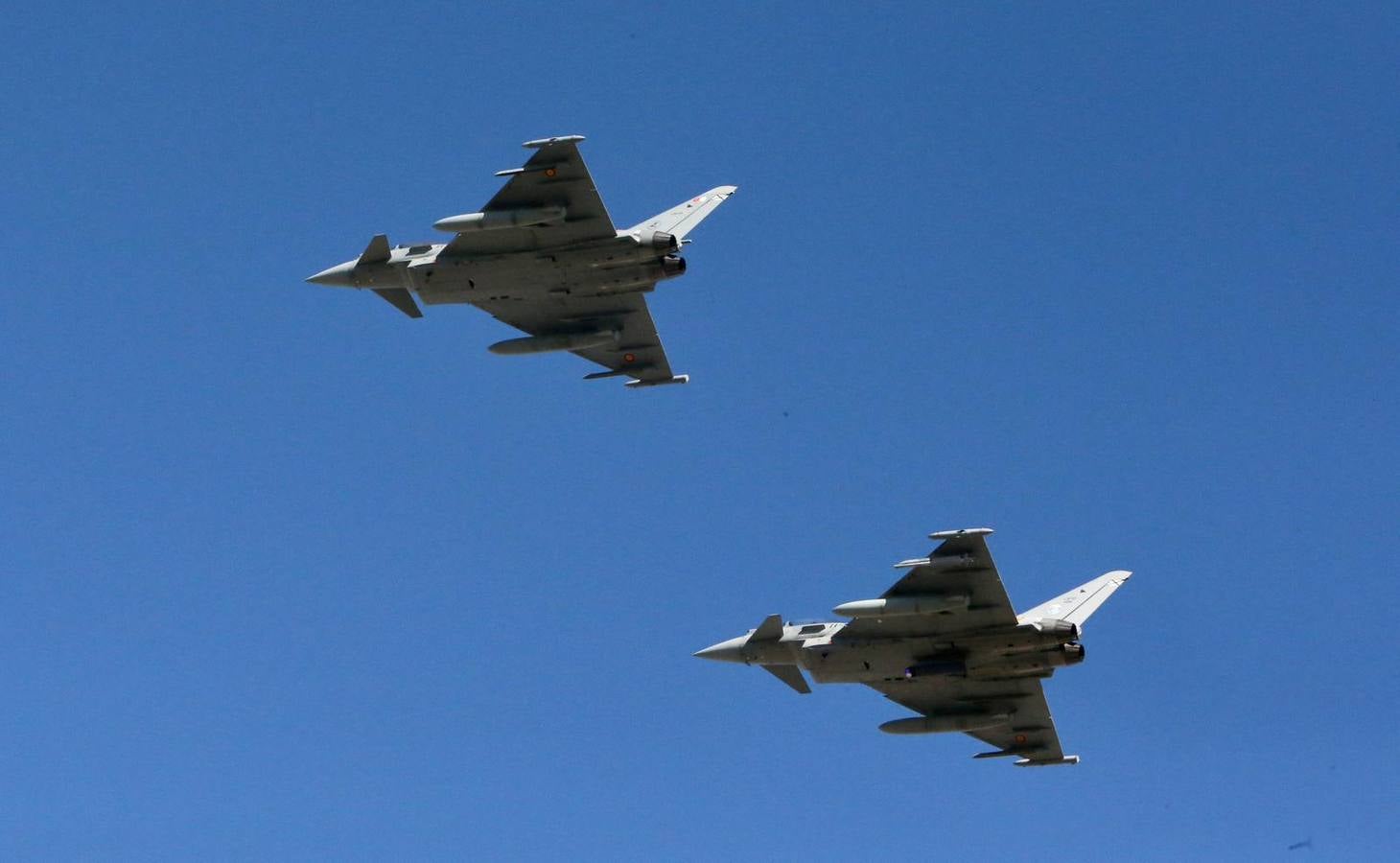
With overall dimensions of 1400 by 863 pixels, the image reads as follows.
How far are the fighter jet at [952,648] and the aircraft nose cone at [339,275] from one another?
1874cm

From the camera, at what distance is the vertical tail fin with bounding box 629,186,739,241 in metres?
78.9

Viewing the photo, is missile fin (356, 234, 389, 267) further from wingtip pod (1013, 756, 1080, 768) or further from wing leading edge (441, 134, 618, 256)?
wingtip pod (1013, 756, 1080, 768)

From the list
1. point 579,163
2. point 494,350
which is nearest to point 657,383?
point 494,350

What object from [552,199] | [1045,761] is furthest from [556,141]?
[1045,761]

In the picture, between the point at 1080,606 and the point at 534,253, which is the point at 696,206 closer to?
the point at 534,253

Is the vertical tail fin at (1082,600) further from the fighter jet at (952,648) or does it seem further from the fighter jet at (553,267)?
the fighter jet at (553,267)

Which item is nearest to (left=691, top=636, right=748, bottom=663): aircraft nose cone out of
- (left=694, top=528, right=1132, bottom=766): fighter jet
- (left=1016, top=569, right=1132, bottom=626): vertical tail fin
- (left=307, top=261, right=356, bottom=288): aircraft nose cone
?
(left=694, top=528, right=1132, bottom=766): fighter jet

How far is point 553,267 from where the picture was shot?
75.6 metres

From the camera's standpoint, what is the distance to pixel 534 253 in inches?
2968

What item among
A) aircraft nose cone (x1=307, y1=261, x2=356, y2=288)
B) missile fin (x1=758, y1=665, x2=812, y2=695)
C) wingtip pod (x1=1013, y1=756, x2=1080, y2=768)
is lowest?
wingtip pod (x1=1013, y1=756, x2=1080, y2=768)

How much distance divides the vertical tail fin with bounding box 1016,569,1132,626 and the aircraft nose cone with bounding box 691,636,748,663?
1008 cm

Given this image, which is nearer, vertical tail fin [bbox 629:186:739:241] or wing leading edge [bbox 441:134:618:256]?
wing leading edge [bbox 441:134:618:256]

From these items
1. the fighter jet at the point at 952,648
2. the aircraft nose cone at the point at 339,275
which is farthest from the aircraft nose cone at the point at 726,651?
the aircraft nose cone at the point at 339,275

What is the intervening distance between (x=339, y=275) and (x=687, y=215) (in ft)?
42.5
